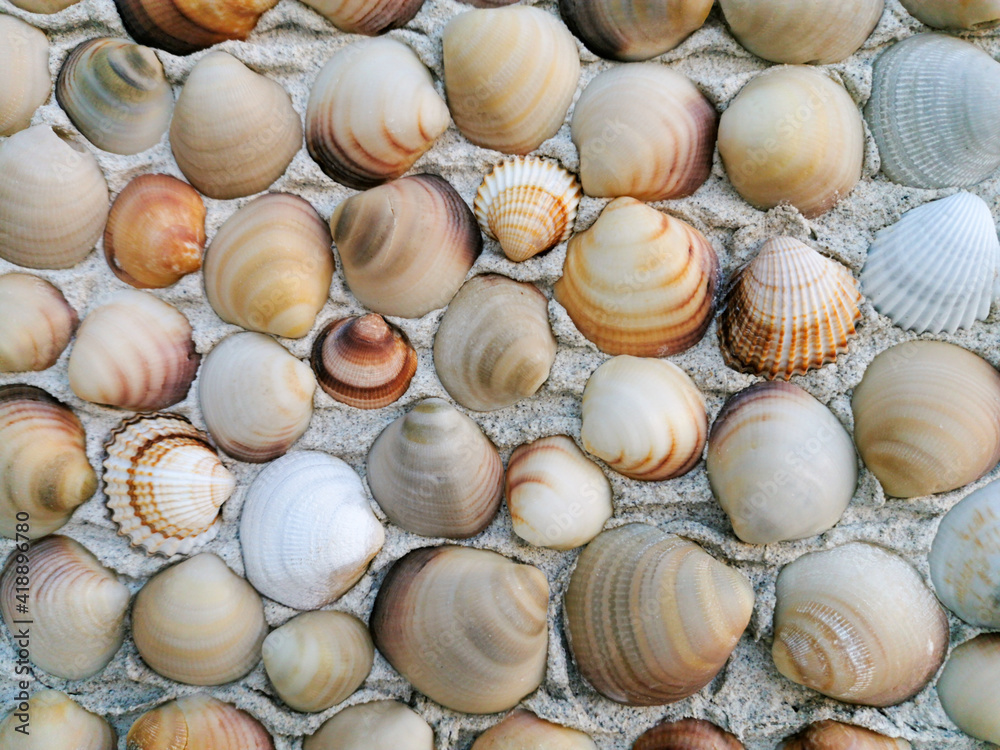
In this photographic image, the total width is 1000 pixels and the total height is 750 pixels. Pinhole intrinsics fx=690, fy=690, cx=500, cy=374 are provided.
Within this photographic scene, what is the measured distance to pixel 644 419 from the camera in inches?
40.4

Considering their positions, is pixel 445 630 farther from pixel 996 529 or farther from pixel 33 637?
pixel 996 529

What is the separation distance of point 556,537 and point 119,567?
69 centimetres

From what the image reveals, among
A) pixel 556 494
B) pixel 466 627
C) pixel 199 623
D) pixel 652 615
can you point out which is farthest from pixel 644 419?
pixel 199 623

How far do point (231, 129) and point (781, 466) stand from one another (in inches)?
38.0

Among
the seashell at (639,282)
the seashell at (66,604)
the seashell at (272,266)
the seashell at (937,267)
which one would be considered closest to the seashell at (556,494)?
the seashell at (639,282)

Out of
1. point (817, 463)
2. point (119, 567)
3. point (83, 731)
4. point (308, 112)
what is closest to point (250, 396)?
point (119, 567)

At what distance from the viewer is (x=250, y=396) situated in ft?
3.43

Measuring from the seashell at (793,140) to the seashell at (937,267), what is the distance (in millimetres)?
116

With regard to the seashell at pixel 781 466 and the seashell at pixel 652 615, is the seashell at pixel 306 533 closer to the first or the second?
the seashell at pixel 652 615

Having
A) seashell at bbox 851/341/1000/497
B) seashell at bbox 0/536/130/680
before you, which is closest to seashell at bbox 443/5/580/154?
seashell at bbox 851/341/1000/497

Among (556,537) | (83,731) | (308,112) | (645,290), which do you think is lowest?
(83,731)

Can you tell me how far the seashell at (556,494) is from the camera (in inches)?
40.9

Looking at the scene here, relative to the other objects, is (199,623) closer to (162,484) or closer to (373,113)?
(162,484)

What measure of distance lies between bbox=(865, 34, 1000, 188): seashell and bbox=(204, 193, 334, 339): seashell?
0.90 m
